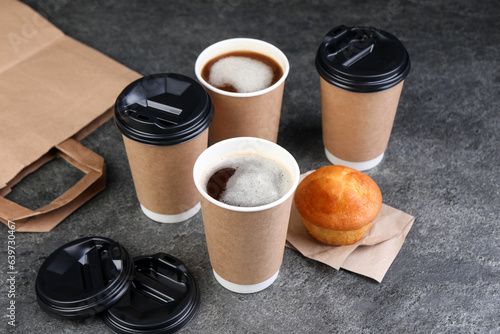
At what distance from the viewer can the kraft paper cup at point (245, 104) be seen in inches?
57.9

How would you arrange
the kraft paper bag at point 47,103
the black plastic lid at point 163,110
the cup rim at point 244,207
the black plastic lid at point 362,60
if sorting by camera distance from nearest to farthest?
the cup rim at point 244,207 → the black plastic lid at point 163,110 → the black plastic lid at point 362,60 → the kraft paper bag at point 47,103

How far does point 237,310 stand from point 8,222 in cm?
62

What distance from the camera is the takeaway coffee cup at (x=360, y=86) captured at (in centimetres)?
146

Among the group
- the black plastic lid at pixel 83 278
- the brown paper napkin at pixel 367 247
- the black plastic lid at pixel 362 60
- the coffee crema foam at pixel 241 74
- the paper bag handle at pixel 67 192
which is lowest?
the paper bag handle at pixel 67 192

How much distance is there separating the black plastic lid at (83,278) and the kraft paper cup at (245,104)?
1.33 ft

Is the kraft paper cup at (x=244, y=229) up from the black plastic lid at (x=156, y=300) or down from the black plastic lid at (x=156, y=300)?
up

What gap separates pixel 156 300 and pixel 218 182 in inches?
11.5

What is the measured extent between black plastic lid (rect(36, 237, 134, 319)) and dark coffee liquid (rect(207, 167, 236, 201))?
255 mm

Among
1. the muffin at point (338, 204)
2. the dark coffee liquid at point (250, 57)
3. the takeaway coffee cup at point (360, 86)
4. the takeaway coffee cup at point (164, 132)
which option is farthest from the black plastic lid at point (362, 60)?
the takeaway coffee cup at point (164, 132)

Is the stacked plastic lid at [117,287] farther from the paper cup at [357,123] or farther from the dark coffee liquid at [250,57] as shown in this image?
the paper cup at [357,123]

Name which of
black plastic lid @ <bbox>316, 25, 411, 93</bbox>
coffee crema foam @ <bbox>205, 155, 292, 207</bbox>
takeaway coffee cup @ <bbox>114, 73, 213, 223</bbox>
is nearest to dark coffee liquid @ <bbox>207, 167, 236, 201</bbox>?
coffee crema foam @ <bbox>205, 155, 292, 207</bbox>

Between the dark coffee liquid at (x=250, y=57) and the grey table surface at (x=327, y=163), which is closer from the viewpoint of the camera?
the grey table surface at (x=327, y=163)

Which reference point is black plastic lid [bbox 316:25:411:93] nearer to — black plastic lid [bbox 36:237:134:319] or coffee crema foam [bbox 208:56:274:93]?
coffee crema foam [bbox 208:56:274:93]

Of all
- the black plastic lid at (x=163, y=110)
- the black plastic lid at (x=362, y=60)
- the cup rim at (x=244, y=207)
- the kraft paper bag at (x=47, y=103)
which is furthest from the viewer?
the kraft paper bag at (x=47, y=103)
